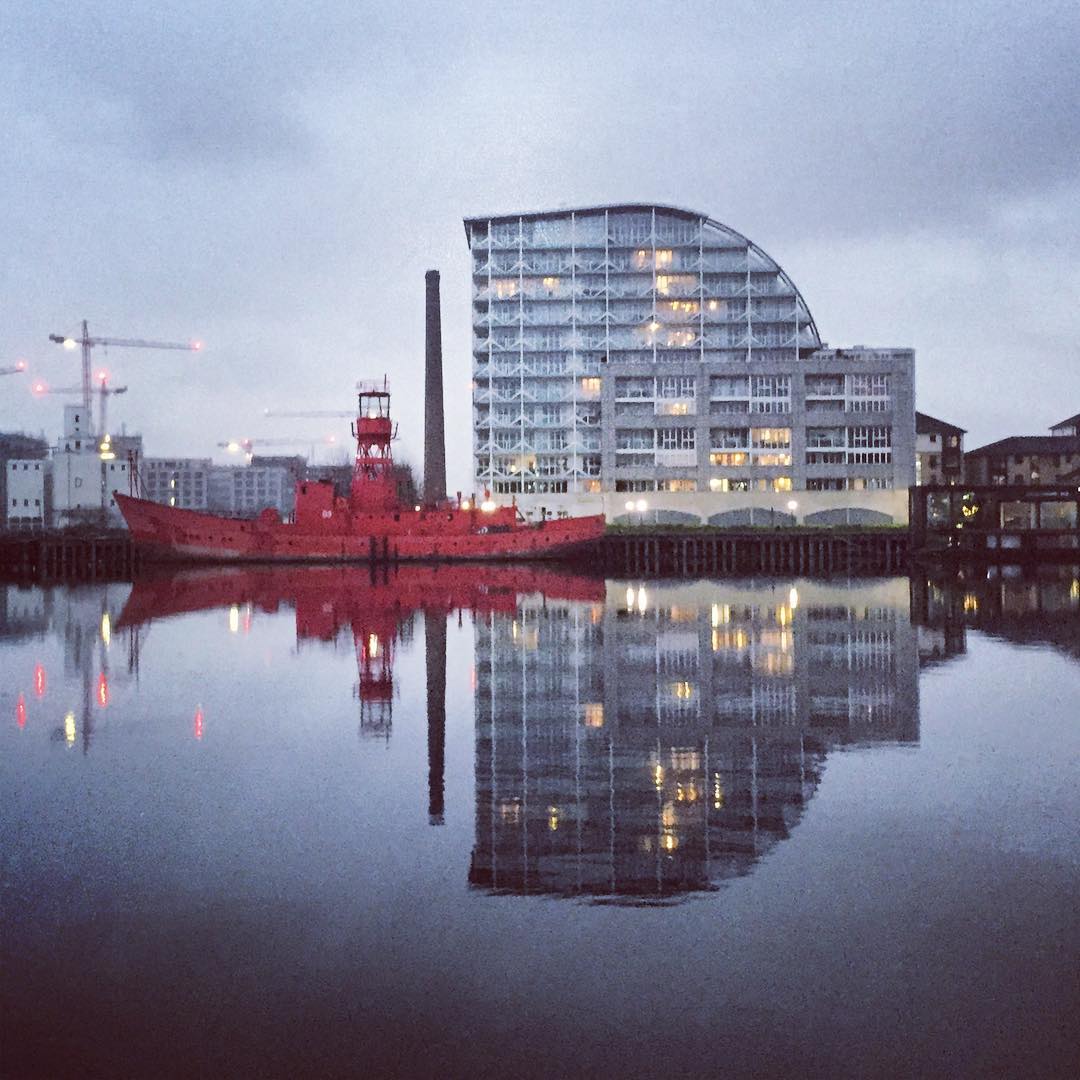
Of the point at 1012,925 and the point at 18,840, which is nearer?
the point at 1012,925

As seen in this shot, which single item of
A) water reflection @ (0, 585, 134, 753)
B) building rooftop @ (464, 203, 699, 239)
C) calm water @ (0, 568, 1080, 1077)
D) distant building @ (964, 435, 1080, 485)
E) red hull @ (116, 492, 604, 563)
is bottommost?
calm water @ (0, 568, 1080, 1077)

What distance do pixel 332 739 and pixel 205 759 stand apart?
2149mm

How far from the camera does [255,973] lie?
7.94 metres

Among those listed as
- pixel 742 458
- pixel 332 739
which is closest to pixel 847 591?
pixel 332 739

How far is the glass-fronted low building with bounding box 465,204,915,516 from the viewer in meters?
103

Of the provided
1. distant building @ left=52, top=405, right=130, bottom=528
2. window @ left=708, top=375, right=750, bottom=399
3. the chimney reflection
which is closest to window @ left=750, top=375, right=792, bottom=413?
window @ left=708, top=375, right=750, bottom=399

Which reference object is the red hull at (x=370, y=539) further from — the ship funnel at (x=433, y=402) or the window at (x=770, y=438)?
the window at (x=770, y=438)

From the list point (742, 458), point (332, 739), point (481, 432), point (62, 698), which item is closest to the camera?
point (332, 739)

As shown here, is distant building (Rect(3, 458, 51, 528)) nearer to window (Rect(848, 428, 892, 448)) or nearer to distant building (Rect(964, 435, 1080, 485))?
window (Rect(848, 428, 892, 448))

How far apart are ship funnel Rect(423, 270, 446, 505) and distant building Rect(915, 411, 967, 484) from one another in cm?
6020

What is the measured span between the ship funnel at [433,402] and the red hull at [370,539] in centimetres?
3044

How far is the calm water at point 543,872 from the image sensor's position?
7.02m

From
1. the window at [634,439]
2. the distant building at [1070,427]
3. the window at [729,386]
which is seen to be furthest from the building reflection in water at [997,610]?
the distant building at [1070,427]

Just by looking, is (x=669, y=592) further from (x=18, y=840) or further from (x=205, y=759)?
(x=18, y=840)
